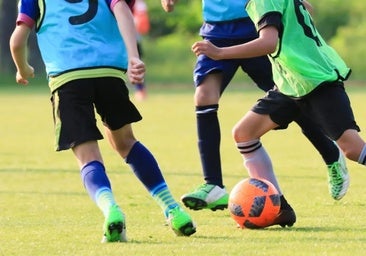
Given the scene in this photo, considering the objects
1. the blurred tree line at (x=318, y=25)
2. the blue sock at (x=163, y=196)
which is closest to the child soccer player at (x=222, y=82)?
the blue sock at (x=163, y=196)

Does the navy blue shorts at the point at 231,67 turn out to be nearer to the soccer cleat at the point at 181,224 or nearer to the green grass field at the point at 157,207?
the green grass field at the point at 157,207

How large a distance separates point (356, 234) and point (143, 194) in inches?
115

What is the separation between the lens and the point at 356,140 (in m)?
6.95

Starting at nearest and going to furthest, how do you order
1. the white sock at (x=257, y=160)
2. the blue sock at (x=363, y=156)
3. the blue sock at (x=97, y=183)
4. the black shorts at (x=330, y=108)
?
the blue sock at (x=97, y=183)
the black shorts at (x=330, y=108)
the blue sock at (x=363, y=156)
the white sock at (x=257, y=160)

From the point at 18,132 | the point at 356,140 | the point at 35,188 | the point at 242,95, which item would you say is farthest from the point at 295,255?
the point at 242,95

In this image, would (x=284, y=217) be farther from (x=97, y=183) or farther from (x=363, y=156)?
(x=97, y=183)

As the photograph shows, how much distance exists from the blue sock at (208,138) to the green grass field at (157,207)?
0.34m

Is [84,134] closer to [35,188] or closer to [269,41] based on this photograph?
[269,41]

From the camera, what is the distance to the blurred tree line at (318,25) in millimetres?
34000

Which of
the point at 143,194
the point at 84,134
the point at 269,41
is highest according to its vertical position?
the point at 269,41

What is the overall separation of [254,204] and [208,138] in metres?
1.34

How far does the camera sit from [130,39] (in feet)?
20.9

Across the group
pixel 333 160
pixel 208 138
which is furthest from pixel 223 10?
pixel 333 160

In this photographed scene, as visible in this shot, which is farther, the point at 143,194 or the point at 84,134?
the point at 143,194
